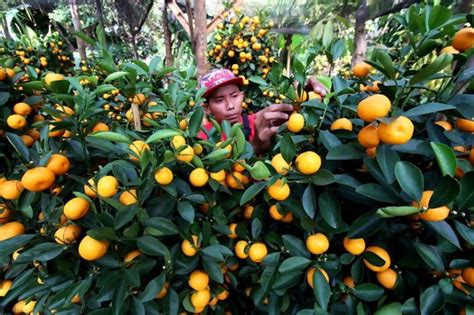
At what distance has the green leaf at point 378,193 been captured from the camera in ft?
1.41

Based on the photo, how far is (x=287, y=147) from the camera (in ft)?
1.55

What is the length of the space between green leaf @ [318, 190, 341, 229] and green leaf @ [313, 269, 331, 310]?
0.34 feet

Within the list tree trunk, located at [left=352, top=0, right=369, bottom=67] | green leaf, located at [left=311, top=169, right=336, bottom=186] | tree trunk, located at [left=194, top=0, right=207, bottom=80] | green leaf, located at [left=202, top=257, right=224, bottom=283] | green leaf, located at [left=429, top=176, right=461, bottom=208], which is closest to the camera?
green leaf, located at [left=429, top=176, right=461, bottom=208]

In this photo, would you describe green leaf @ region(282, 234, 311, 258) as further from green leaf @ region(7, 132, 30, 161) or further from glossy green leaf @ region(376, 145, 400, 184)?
green leaf @ region(7, 132, 30, 161)

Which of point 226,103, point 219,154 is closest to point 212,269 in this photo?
point 219,154

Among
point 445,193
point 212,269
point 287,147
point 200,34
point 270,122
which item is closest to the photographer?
point 445,193

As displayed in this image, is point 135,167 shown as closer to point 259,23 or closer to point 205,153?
point 205,153

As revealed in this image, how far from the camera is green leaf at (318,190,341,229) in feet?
1.54

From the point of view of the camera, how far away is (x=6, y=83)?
2.29 ft

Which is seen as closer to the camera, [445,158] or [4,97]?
[445,158]

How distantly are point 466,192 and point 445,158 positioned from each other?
6 cm

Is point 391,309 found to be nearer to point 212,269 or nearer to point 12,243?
point 212,269

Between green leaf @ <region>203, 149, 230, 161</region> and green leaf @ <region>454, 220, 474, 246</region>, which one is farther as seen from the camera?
green leaf @ <region>203, 149, 230, 161</region>

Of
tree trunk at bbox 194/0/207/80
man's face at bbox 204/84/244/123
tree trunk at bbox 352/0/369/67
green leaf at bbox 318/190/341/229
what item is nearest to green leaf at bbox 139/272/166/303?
green leaf at bbox 318/190/341/229
